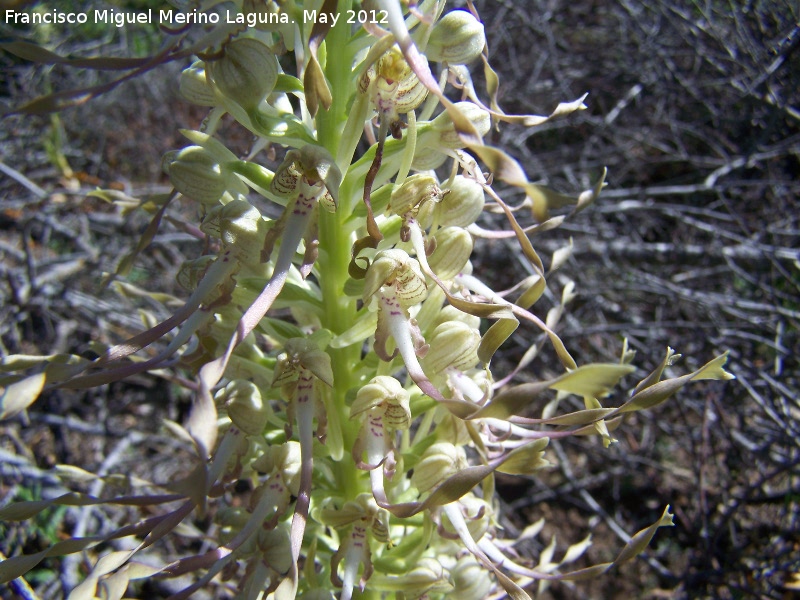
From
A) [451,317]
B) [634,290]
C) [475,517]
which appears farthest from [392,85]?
[634,290]

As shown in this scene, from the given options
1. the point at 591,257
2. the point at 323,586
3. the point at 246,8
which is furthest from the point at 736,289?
the point at 246,8

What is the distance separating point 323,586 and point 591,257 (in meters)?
2.06

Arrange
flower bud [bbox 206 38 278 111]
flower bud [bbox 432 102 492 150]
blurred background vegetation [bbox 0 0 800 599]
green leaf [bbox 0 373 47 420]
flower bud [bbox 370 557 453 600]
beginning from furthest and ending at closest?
blurred background vegetation [bbox 0 0 800 599] < flower bud [bbox 370 557 453 600] < flower bud [bbox 432 102 492 150] < flower bud [bbox 206 38 278 111] < green leaf [bbox 0 373 47 420]

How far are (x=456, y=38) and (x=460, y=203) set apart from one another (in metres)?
0.25

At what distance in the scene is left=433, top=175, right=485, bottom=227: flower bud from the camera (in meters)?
0.94

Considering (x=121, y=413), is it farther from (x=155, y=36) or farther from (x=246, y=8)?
(x=155, y=36)

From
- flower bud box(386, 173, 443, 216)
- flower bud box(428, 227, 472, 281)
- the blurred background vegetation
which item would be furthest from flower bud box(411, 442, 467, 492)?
the blurred background vegetation

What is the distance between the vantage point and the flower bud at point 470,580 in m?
1.12

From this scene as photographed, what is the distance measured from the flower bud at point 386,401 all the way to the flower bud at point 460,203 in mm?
272

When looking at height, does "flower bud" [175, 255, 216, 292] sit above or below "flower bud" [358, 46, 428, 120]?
below

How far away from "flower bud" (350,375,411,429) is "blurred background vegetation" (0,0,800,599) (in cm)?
125

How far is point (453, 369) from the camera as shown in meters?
1.00

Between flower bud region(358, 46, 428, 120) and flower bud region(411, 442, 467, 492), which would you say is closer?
flower bud region(358, 46, 428, 120)

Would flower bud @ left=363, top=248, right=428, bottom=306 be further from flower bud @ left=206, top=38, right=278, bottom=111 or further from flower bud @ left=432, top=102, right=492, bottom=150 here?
flower bud @ left=206, top=38, right=278, bottom=111
